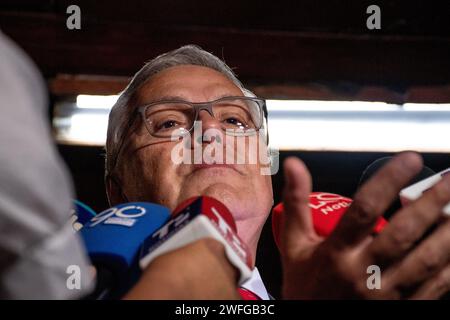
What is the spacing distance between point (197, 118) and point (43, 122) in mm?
957

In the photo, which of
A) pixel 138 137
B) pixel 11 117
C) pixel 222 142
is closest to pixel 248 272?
pixel 11 117

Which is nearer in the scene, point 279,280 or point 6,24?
point 6,24

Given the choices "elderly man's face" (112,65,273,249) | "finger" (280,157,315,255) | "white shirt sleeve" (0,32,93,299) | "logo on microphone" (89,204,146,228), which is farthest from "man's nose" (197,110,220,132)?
"white shirt sleeve" (0,32,93,299)

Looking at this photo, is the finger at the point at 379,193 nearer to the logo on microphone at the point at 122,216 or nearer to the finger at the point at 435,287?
the finger at the point at 435,287

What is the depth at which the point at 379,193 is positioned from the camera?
0.64 m

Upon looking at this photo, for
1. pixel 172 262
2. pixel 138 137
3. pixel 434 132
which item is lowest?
pixel 434 132

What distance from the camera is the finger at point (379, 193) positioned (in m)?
0.63

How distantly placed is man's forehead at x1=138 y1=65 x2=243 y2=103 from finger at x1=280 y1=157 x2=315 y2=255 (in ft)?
2.41

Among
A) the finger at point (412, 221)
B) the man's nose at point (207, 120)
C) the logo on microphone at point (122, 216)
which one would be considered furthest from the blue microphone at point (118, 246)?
the man's nose at point (207, 120)

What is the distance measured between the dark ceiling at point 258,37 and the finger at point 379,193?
5.38 feet

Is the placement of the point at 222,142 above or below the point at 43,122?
below

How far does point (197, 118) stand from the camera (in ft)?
4.38

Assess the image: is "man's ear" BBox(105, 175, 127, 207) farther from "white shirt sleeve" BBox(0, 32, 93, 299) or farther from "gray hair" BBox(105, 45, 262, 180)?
"white shirt sleeve" BBox(0, 32, 93, 299)

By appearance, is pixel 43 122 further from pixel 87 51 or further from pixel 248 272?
pixel 87 51
